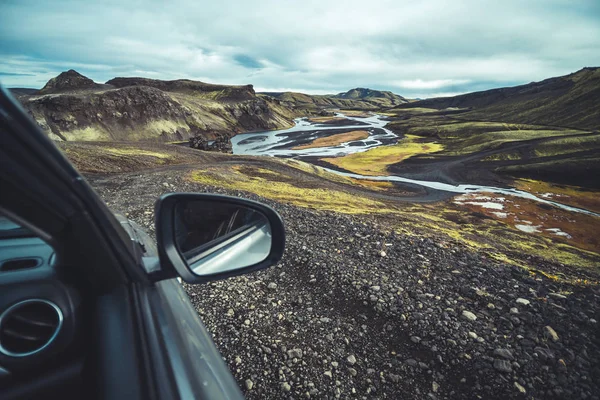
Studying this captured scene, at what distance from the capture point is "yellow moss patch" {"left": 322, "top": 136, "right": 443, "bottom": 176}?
46.0 m

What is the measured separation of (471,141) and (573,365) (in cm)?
7694

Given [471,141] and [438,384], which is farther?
[471,141]

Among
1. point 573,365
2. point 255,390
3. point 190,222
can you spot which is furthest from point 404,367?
point 190,222

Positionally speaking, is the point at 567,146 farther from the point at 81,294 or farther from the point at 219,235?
the point at 81,294

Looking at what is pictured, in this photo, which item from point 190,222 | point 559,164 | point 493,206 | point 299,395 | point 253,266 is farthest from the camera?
point 559,164

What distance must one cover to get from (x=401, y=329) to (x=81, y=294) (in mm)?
4924

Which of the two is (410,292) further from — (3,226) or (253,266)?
(3,226)

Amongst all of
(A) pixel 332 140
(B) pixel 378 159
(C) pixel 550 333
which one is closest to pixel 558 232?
(C) pixel 550 333

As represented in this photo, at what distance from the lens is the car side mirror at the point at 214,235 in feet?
5.01

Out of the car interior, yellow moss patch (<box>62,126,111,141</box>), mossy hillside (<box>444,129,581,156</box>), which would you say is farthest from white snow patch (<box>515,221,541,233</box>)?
yellow moss patch (<box>62,126,111,141</box>)

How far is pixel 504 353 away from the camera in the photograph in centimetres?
438

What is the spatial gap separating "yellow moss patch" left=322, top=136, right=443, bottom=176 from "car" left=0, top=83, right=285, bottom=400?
4319 cm

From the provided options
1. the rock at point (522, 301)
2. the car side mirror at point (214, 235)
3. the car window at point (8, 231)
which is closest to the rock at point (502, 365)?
the rock at point (522, 301)

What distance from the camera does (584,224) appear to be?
2619 centimetres
